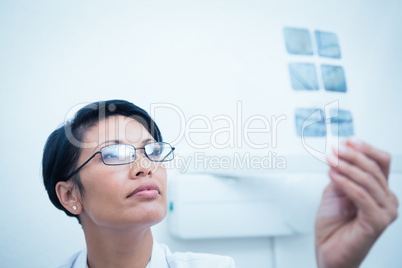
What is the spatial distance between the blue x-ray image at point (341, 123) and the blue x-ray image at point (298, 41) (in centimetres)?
16

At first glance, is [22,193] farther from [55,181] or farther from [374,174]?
[374,174]

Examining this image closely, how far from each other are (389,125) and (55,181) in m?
0.79

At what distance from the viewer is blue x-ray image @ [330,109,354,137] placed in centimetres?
60

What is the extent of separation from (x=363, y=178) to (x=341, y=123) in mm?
333

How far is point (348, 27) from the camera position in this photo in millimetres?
713

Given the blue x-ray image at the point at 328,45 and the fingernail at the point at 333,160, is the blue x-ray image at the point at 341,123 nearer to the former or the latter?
the blue x-ray image at the point at 328,45

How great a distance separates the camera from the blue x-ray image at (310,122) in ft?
1.98

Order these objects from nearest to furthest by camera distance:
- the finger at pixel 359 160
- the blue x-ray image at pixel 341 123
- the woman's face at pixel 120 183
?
the finger at pixel 359 160, the woman's face at pixel 120 183, the blue x-ray image at pixel 341 123

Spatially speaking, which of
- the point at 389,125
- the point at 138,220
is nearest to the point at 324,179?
the point at 389,125

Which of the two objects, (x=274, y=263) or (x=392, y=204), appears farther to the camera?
(x=274, y=263)

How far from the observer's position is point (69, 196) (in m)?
0.55

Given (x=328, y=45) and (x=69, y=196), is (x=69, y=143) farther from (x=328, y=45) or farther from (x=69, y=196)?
(x=328, y=45)

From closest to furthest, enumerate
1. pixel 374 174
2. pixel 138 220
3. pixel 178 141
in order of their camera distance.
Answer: pixel 374 174 → pixel 138 220 → pixel 178 141

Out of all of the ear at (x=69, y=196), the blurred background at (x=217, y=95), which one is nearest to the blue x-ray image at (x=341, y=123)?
the blurred background at (x=217, y=95)
